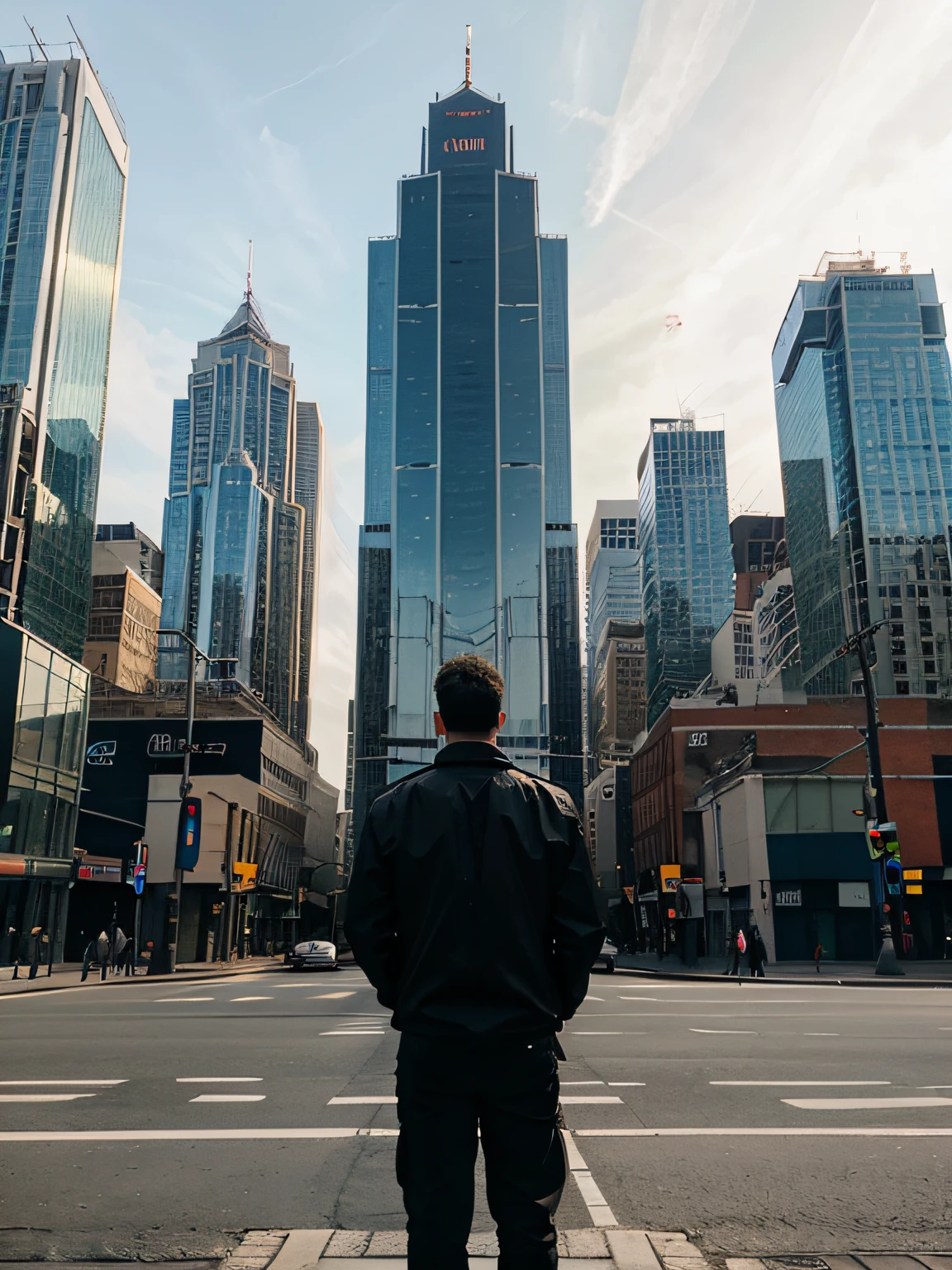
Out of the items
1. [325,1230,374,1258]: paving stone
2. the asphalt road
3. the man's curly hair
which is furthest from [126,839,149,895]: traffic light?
the man's curly hair

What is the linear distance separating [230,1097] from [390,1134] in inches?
77.3

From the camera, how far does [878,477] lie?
13262 centimetres

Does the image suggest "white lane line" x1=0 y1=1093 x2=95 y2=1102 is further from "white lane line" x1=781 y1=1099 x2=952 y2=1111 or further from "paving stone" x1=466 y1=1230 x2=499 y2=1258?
"white lane line" x1=781 y1=1099 x2=952 y2=1111

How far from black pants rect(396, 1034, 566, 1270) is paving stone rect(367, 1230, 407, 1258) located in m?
1.51

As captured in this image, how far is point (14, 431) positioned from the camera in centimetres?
9519

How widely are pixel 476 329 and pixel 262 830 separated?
141 metres

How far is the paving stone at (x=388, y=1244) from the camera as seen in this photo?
168 inches

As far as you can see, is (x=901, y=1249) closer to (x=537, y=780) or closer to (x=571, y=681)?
(x=537, y=780)

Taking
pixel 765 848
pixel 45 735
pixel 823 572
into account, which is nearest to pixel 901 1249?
pixel 45 735

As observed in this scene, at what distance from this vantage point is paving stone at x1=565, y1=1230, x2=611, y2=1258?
4.28m

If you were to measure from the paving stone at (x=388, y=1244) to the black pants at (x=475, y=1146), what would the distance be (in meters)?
1.51

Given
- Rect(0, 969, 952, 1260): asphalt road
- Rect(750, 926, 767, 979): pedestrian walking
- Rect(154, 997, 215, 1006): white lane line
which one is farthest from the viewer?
Rect(750, 926, 767, 979): pedestrian walking

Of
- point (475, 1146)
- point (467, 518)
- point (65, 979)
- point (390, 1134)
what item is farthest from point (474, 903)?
point (467, 518)

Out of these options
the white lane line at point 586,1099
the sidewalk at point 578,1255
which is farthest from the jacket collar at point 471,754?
the white lane line at point 586,1099
